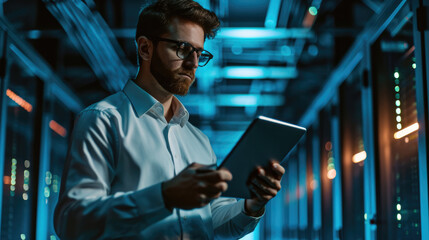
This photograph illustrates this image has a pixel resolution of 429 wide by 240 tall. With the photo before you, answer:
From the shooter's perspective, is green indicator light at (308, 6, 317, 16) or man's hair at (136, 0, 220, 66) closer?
man's hair at (136, 0, 220, 66)

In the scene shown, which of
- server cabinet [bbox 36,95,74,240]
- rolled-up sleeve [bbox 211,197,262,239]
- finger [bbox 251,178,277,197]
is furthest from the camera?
server cabinet [bbox 36,95,74,240]

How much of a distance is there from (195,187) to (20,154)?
352 cm

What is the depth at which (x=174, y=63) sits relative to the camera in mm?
1339

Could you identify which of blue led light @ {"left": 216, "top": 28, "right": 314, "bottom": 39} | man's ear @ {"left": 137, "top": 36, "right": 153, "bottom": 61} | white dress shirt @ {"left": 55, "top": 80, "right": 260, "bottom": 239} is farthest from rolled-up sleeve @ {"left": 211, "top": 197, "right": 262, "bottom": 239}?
blue led light @ {"left": 216, "top": 28, "right": 314, "bottom": 39}

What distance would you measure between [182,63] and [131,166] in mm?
302

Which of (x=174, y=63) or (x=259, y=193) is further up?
(x=174, y=63)

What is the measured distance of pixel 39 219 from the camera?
179 inches

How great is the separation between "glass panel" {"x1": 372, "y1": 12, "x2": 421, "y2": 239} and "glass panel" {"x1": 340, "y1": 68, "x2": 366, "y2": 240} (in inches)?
27.6

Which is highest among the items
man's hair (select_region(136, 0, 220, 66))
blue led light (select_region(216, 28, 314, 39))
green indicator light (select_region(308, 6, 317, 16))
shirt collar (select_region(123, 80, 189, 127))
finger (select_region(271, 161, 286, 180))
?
blue led light (select_region(216, 28, 314, 39))

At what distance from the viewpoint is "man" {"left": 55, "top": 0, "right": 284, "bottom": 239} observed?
1104 mm

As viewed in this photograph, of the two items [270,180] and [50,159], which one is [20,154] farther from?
[270,180]

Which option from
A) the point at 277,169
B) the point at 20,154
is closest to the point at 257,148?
the point at 277,169

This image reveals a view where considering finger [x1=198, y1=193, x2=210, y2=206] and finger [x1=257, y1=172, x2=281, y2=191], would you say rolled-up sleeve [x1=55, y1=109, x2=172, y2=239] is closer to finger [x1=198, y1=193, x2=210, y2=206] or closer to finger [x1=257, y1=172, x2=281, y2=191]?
finger [x1=198, y1=193, x2=210, y2=206]

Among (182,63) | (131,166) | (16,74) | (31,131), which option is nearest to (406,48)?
(182,63)
